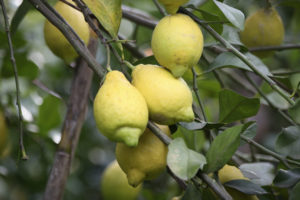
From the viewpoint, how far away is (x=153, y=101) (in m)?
0.57

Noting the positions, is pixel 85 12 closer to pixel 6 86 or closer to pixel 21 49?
pixel 21 49

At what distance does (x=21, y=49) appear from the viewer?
3.65 ft

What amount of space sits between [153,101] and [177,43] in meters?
0.08

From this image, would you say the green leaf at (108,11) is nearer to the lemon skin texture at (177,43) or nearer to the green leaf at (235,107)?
the lemon skin texture at (177,43)

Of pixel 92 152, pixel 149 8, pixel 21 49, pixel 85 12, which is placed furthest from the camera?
pixel 92 152

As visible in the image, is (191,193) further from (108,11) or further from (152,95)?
(108,11)

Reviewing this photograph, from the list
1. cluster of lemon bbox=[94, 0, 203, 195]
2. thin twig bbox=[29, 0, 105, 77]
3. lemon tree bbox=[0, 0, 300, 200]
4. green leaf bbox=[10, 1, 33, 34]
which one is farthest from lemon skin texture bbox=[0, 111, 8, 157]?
cluster of lemon bbox=[94, 0, 203, 195]

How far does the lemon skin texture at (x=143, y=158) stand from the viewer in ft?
2.04

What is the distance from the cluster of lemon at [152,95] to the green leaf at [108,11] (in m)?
0.08

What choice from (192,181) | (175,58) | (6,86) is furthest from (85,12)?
(6,86)

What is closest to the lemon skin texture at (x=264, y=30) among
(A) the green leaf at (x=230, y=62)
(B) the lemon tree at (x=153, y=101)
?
(B) the lemon tree at (x=153, y=101)

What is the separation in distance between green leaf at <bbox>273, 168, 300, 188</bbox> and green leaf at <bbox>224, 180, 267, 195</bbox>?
46 mm

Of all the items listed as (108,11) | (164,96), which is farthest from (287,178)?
(108,11)

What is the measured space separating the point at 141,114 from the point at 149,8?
0.99m
